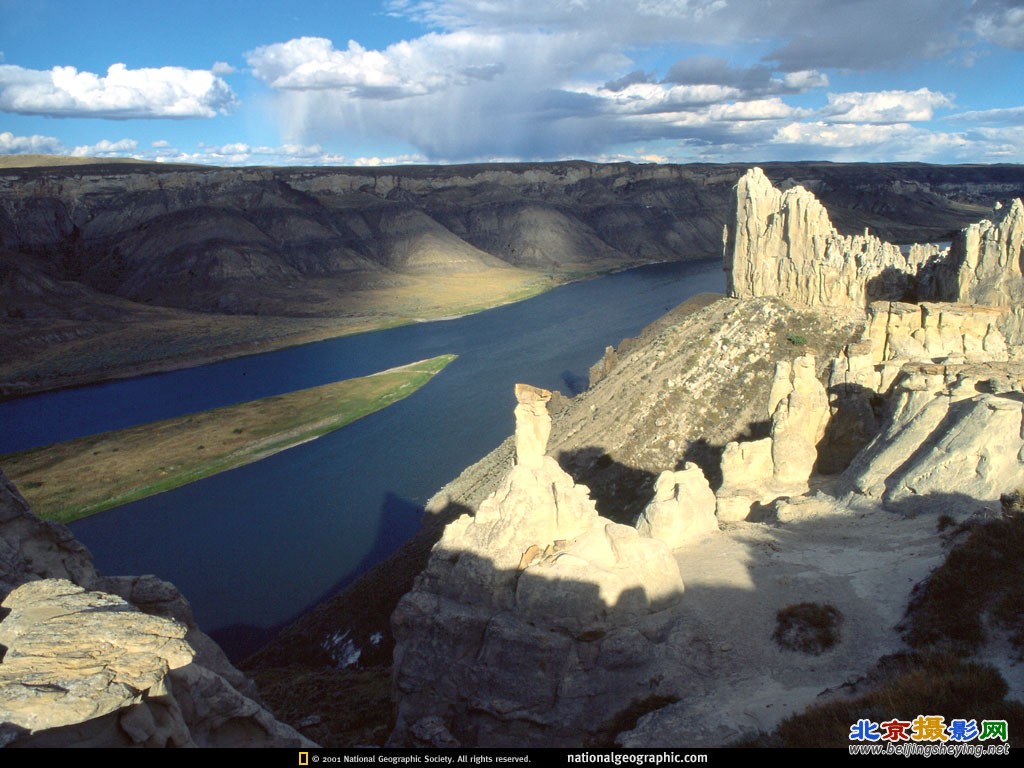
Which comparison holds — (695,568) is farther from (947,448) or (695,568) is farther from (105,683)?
(105,683)

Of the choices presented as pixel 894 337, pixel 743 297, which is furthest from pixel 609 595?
pixel 743 297

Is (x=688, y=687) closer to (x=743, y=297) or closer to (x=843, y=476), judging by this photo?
(x=843, y=476)

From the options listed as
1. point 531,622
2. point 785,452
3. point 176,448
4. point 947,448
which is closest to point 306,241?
point 176,448

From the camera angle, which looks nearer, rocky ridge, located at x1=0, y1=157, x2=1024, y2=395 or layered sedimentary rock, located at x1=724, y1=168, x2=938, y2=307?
layered sedimentary rock, located at x1=724, y1=168, x2=938, y2=307

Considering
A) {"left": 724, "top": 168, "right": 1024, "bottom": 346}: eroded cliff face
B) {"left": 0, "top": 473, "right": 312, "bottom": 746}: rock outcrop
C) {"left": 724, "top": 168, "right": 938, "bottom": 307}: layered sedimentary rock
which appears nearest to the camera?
{"left": 0, "top": 473, "right": 312, "bottom": 746}: rock outcrop

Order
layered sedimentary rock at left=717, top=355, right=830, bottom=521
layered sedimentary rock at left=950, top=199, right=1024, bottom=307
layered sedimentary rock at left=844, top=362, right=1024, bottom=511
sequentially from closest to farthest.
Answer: layered sedimentary rock at left=844, top=362, right=1024, bottom=511
layered sedimentary rock at left=717, top=355, right=830, bottom=521
layered sedimentary rock at left=950, top=199, right=1024, bottom=307

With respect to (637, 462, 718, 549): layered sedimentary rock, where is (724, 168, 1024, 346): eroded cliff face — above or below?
above

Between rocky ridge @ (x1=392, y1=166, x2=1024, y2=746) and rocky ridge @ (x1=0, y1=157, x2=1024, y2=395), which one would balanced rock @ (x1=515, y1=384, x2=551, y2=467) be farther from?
rocky ridge @ (x1=0, y1=157, x2=1024, y2=395)

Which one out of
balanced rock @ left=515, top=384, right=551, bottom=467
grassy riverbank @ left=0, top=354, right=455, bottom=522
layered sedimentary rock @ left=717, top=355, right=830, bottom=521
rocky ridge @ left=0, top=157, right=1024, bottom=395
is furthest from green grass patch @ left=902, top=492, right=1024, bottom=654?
rocky ridge @ left=0, top=157, right=1024, bottom=395

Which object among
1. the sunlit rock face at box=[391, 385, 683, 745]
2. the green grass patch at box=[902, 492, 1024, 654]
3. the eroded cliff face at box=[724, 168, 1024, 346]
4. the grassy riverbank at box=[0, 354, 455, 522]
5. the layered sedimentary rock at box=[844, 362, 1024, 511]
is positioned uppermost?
the eroded cliff face at box=[724, 168, 1024, 346]
